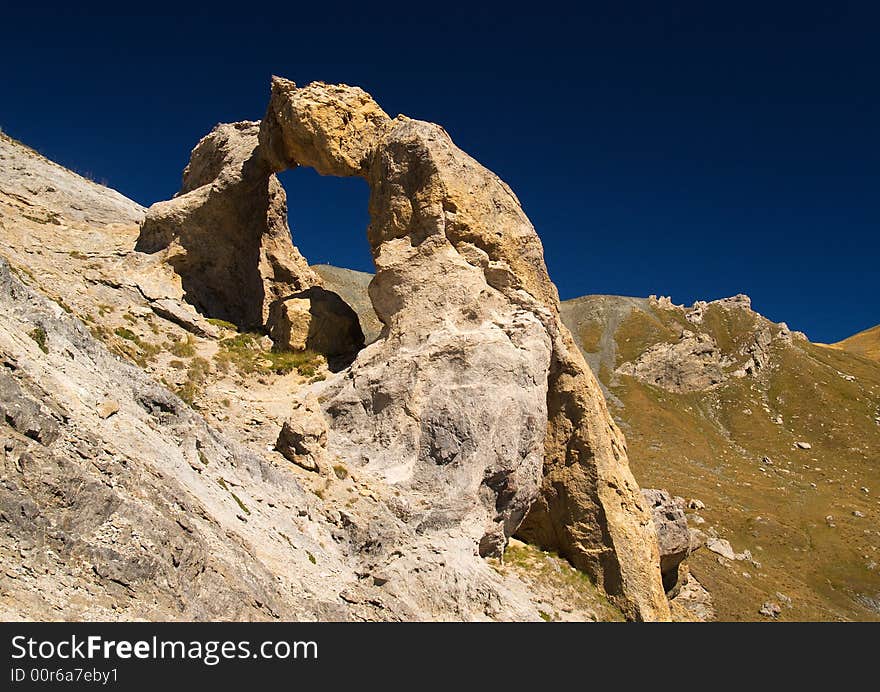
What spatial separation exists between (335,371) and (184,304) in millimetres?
6938

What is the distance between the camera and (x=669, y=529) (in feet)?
95.0

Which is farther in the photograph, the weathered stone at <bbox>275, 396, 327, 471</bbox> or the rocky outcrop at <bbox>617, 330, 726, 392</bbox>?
the rocky outcrop at <bbox>617, 330, 726, 392</bbox>

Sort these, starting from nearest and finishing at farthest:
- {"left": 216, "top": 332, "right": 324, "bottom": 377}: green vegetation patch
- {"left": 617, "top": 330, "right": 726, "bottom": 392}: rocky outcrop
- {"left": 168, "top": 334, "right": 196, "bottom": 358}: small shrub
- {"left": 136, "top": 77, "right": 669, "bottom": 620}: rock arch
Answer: {"left": 136, "top": 77, "right": 669, "bottom": 620}: rock arch
{"left": 168, "top": 334, "right": 196, "bottom": 358}: small shrub
{"left": 216, "top": 332, "right": 324, "bottom": 377}: green vegetation patch
{"left": 617, "top": 330, "right": 726, "bottom": 392}: rocky outcrop

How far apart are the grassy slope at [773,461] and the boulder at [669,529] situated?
8622 millimetres

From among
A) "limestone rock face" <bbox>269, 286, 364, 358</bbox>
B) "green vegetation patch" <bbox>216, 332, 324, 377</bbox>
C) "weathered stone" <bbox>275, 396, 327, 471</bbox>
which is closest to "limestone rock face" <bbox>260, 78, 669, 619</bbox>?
"weathered stone" <bbox>275, 396, 327, 471</bbox>

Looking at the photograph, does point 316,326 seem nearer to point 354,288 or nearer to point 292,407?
point 292,407

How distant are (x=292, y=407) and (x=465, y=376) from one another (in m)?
5.66

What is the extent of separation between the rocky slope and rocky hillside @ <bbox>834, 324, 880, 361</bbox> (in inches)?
6601

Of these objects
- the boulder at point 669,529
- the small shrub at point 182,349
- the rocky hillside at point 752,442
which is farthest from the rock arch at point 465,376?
the rocky hillside at point 752,442

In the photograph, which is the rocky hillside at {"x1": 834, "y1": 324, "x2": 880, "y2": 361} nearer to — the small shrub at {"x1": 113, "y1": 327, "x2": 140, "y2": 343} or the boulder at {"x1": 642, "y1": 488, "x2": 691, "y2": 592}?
the boulder at {"x1": 642, "y1": 488, "x2": 691, "y2": 592}

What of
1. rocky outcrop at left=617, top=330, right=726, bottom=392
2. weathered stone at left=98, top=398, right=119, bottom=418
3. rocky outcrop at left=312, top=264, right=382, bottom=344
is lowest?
weathered stone at left=98, top=398, right=119, bottom=418

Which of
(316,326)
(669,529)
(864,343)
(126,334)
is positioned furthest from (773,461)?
(864,343)

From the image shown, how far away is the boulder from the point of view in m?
28.7

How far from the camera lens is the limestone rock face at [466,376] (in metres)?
17.9
